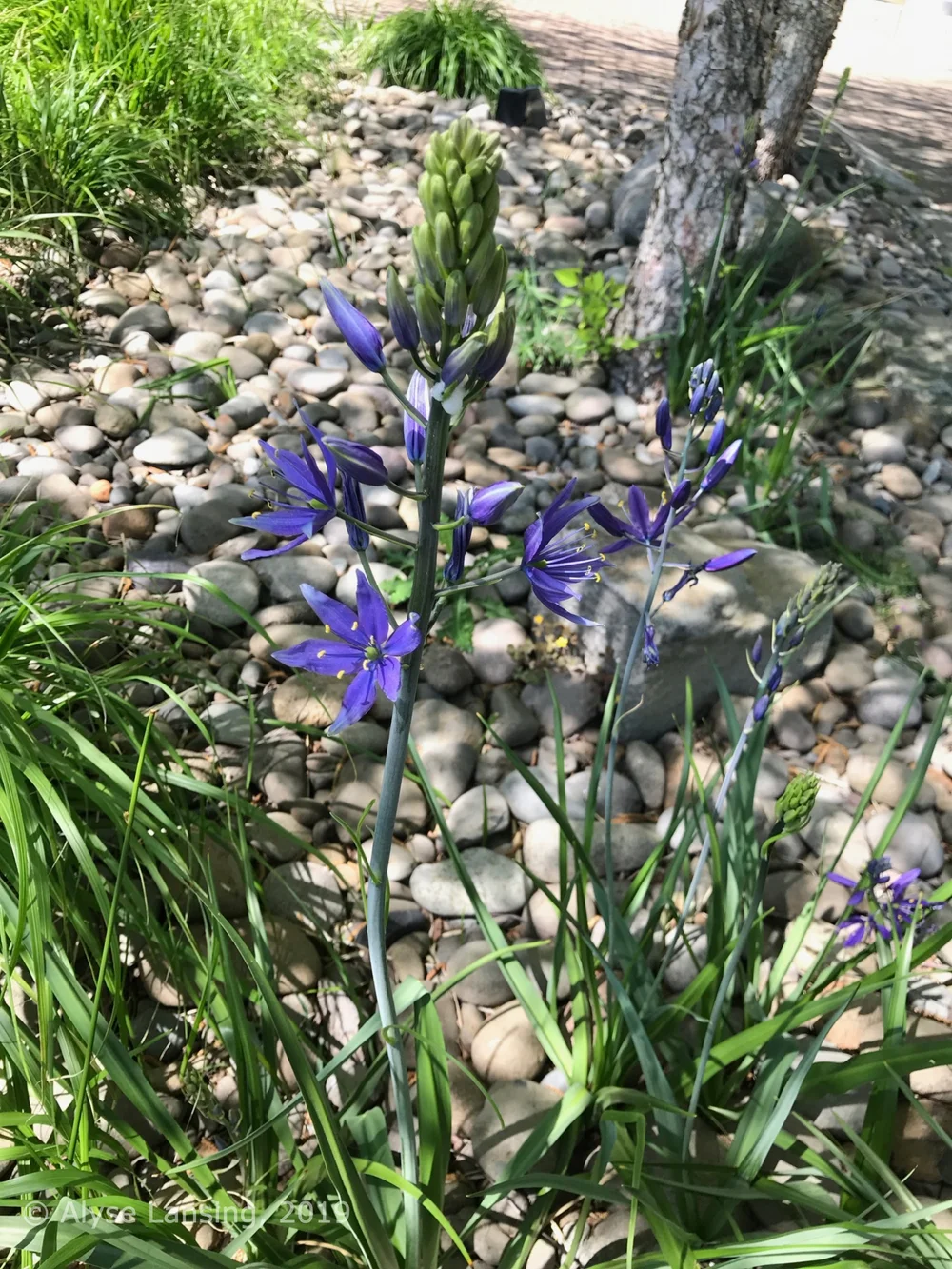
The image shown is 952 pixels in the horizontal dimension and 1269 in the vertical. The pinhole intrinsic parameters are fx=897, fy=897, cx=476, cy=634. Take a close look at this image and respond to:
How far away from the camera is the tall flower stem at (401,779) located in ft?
3.20

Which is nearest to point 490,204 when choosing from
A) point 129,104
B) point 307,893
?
point 307,893

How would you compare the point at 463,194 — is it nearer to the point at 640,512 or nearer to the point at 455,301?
the point at 455,301

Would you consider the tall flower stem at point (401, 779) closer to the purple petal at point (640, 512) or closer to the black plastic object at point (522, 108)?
the purple petal at point (640, 512)

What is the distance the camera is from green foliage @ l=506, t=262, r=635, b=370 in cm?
374

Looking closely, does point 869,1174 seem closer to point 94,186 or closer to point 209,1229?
point 209,1229

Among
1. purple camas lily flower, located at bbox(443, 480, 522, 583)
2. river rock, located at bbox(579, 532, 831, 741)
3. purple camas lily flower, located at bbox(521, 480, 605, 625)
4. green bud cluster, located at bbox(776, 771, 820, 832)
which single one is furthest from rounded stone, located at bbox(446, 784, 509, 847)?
purple camas lily flower, located at bbox(443, 480, 522, 583)

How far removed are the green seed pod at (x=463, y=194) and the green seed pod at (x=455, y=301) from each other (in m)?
0.06

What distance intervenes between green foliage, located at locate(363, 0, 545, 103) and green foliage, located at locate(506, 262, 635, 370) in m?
2.83

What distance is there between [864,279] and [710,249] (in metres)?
1.50

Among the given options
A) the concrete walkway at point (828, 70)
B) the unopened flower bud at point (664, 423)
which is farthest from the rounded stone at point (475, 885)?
the concrete walkway at point (828, 70)

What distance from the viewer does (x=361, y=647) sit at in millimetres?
1063

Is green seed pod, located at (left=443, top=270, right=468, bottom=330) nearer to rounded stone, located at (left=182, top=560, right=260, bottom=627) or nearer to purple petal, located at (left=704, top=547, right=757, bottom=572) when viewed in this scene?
purple petal, located at (left=704, top=547, right=757, bottom=572)

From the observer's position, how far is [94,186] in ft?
12.7

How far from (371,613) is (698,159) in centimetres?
318
